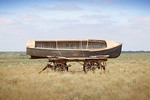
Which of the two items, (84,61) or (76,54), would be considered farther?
(84,61)

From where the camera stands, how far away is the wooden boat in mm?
15398

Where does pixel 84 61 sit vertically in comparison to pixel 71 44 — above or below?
below

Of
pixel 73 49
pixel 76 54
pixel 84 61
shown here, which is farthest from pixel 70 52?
pixel 84 61

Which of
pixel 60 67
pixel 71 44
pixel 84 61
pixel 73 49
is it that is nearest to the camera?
pixel 73 49

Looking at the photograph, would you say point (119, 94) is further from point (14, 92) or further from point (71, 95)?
point (14, 92)

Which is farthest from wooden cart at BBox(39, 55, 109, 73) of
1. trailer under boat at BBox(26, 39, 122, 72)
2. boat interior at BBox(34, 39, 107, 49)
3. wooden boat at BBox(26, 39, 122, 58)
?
boat interior at BBox(34, 39, 107, 49)

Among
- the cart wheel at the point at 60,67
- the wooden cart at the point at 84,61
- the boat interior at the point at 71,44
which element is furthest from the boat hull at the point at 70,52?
the boat interior at the point at 71,44

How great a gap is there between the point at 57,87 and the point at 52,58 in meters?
5.87

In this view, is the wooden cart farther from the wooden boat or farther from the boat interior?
the boat interior

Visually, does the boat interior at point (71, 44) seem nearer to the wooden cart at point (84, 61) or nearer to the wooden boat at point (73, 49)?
the wooden boat at point (73, 49)

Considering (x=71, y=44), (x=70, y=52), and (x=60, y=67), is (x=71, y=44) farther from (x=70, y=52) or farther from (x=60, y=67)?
(x=60, y=67)

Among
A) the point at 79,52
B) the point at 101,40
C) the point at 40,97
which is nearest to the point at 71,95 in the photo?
the point at 40,97

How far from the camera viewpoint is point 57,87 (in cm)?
977

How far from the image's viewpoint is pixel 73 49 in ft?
50.4
